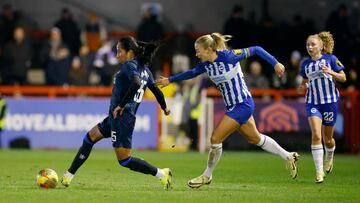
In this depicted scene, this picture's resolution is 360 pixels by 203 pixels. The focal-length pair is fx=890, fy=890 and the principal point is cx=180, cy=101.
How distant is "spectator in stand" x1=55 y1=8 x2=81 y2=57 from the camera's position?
24906 millimetres

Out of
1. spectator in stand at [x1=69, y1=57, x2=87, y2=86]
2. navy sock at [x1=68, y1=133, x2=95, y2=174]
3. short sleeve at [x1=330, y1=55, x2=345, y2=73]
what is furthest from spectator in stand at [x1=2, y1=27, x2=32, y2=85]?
navy sock at [x1=68, y1=133, x2=95, y2=174]

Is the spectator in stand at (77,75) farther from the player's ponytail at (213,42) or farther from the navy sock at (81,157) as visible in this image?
the player's ponytail at (213,42)

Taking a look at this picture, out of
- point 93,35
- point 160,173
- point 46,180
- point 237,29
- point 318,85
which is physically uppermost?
point 237,29

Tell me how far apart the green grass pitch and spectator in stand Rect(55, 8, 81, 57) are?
19.8ft

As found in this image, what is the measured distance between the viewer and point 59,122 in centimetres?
2158

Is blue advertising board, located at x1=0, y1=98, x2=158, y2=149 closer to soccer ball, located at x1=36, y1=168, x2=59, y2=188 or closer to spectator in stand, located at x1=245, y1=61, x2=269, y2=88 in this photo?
spectator in stand, located at x1=245, y1=61, x2=269, y2=88

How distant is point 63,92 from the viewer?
22.3 metres

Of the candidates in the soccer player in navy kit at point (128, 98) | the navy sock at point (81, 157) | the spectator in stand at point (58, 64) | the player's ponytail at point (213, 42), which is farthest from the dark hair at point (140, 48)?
the spectator in stand at point (58, 64)

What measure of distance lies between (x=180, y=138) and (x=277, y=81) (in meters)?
3.09

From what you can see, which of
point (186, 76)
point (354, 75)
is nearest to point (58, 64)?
point (354, 75)

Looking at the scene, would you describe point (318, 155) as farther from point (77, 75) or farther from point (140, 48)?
point (77, 75)

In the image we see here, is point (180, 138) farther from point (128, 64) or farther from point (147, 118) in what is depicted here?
point (128, 64)

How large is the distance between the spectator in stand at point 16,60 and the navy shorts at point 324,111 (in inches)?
437

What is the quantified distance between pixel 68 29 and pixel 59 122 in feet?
13.6
